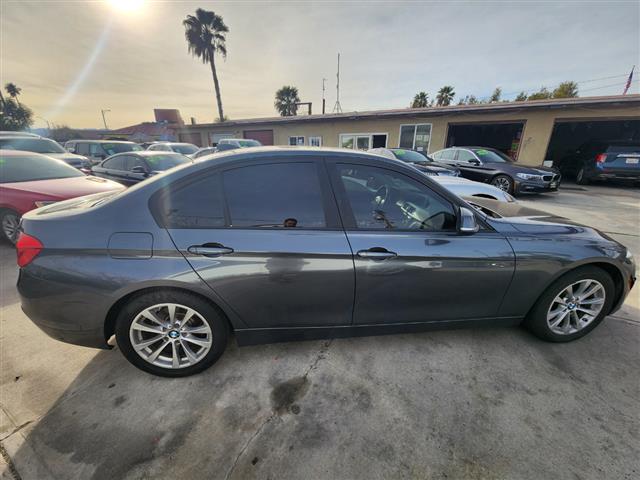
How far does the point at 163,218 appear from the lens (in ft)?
5.93

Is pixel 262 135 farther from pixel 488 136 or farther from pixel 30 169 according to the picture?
pixel 30 169

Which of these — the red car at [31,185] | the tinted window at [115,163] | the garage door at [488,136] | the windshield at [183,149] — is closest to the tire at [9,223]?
the red car at [31,185]

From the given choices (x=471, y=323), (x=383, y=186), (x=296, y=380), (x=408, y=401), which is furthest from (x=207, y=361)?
(x=471, y=323)

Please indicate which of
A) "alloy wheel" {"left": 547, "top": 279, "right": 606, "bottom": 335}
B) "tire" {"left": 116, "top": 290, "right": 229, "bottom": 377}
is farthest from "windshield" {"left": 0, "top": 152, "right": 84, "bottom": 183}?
"alloy wheel" {"left": 547, "top": 279, "right": 606, "bottom": 335}

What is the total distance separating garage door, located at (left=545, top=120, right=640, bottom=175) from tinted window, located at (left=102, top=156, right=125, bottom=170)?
17.3 metres

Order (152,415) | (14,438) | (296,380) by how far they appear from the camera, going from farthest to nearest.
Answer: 1. (296,380)
2. (152,415)
3. (14,438)

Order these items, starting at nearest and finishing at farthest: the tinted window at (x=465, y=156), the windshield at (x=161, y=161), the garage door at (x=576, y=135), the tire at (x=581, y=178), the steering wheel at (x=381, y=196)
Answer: the steering wheel at (x=381, y=196) < the windshield at (x=161, y=161) < the tinted window at (x=465, y=156) < the tire at (x=581, y=178) < the garage door at (x=576, y=135)

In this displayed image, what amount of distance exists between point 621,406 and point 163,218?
10.9ft

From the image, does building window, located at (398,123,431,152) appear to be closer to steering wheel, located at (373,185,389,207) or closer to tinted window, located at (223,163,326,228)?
steering wheel, located at (373,185,389,207)

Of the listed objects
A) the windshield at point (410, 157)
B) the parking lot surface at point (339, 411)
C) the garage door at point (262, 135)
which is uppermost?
the garage door at point (262, 135)

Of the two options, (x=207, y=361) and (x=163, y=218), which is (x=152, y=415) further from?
(x=163, y=218)

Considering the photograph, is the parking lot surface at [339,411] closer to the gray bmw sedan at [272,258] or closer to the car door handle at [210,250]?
the gray bmw sedan at [272,258]

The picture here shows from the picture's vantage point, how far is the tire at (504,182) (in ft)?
28.3

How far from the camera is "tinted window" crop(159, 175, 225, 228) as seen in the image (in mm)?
1812
